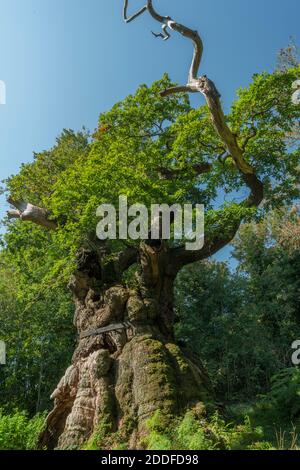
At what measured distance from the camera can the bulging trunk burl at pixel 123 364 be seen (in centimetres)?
664

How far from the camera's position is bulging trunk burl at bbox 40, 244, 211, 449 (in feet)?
21.8

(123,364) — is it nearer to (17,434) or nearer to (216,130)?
(17,434)


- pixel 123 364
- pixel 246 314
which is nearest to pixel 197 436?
pixel 123 364

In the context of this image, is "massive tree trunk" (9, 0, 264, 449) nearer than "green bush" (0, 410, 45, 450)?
Yes

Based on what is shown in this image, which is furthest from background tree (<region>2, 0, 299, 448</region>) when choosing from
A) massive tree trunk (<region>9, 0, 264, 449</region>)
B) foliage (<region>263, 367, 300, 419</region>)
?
foliage (<region>263, 367, 300, 419</region>)

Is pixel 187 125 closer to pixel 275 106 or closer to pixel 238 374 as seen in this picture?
pixel 275 106
